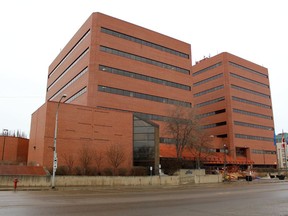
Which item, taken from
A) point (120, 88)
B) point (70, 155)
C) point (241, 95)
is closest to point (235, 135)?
point (241, 95)

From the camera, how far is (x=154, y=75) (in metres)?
64.6

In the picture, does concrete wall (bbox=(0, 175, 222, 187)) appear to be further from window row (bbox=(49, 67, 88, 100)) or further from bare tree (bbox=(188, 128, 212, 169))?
window row (bbox=(49, 67, 88, 100))

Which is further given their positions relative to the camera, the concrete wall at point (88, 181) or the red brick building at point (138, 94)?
the red brick building at point (138, 94)

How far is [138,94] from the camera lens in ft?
199

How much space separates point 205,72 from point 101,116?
61.4m

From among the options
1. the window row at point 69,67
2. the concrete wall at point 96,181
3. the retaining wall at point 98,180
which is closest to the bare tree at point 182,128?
the retaining wall at point 98,180

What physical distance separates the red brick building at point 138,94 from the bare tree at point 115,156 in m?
1.63

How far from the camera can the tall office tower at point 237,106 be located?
8725cm

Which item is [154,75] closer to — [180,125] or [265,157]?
[180,125]

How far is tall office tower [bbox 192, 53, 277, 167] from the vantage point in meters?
87.2

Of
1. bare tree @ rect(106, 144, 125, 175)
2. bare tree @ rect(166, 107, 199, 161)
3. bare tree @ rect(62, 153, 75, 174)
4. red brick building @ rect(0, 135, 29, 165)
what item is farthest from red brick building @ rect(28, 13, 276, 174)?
red brick building @ rect(0, 135, 29, 165)

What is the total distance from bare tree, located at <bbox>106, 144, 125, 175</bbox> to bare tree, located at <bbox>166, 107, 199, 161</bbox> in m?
12.8

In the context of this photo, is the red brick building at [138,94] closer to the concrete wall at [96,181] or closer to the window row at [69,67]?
the window row at [69,67]

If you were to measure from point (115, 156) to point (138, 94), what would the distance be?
1967 centimetres
